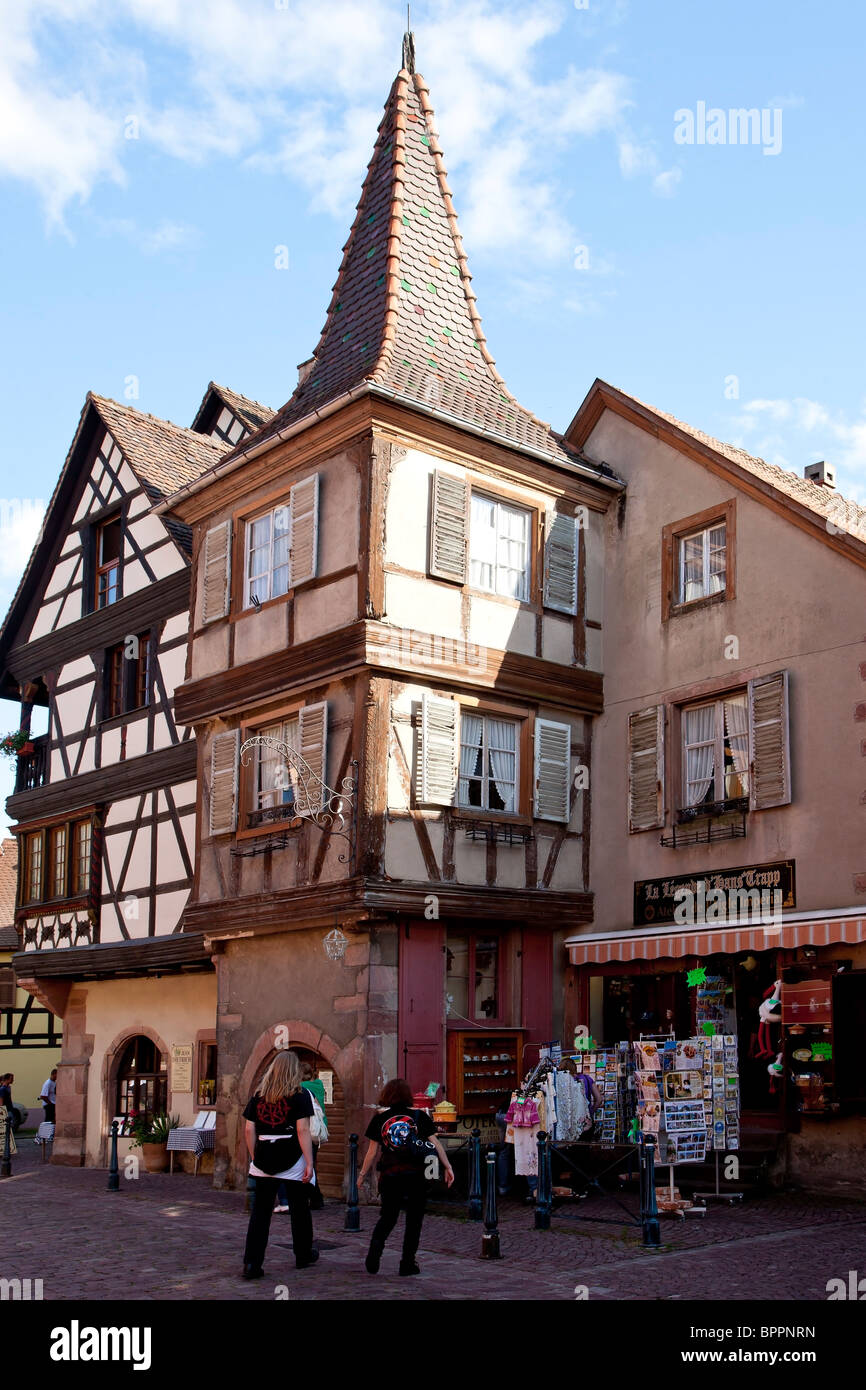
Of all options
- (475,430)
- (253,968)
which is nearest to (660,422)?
(475,430)

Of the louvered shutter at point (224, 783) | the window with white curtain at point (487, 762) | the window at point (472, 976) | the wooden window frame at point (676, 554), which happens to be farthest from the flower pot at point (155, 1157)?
the wooden window frame at point (676, 554)

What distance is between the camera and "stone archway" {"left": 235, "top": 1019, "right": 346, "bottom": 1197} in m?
15.6

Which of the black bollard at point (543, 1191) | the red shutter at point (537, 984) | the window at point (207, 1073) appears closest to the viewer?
the black bollard at point (543, 1191)

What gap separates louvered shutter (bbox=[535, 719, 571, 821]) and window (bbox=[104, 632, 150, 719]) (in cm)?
708

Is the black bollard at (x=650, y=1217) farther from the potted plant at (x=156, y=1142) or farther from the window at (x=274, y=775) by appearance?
the potted plant at (x=156, y=1142)

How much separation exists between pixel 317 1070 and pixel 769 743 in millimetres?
6141

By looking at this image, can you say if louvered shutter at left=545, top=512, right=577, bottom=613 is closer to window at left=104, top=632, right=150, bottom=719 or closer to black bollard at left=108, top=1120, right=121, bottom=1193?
window at left=104, top=632, right=150, bottom=719

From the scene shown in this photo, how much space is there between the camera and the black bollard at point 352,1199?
12.9 meters

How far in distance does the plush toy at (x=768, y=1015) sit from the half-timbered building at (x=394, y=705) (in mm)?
2815

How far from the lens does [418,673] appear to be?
53.0ft

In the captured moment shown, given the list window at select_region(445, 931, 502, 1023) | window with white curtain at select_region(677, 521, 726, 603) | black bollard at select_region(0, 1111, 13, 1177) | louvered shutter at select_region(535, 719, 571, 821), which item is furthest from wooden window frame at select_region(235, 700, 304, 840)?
black bollard at select_region(0, 1111, 13, 1177)

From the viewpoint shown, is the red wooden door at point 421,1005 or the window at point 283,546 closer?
the red wooden door at point 421,1005

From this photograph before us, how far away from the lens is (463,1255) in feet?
37.2

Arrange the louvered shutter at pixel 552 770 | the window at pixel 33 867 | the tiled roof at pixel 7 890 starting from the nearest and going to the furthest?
the louvered shutter at pixel 552 770
the window at pixel 33 867
the tiled roof at pixel 7 890
